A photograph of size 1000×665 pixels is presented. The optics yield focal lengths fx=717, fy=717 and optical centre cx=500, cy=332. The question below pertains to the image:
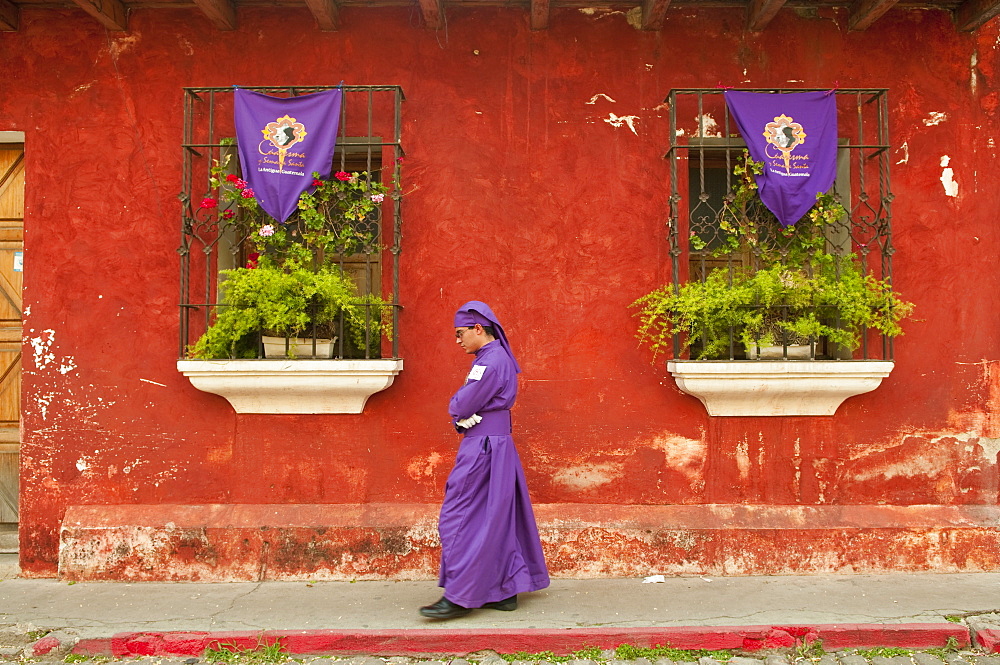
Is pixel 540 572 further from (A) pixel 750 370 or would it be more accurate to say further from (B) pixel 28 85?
(B) pixel 28 85

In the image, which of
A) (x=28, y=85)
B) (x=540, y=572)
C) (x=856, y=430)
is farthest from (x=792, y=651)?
(x=28, y=85)

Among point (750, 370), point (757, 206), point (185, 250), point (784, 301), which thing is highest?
point (757, 206)

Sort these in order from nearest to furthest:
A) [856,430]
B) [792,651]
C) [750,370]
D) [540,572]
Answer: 1. [792,651]
2. [540,572]
3. [750,370]
4. [856,430]

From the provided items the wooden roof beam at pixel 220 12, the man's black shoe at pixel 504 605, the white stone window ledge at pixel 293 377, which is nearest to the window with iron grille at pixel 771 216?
the man's black shoe at pixel 504 605

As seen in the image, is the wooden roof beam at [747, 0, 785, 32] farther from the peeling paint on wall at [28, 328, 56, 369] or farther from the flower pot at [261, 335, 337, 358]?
the peeling paint on wall at [28, 328, 56, 369]

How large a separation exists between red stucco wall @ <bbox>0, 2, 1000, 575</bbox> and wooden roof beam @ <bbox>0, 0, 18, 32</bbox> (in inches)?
3.0

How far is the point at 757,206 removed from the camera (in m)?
5.04

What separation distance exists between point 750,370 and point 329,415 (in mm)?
2885

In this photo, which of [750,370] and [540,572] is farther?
[750,370]

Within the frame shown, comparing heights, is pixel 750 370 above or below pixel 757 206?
below

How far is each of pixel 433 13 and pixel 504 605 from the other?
389 cm

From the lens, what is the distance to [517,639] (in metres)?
3.88

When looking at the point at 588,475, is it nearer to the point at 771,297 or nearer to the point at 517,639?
the point at 517,639

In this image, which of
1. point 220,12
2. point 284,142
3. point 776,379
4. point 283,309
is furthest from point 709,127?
point 220,12
